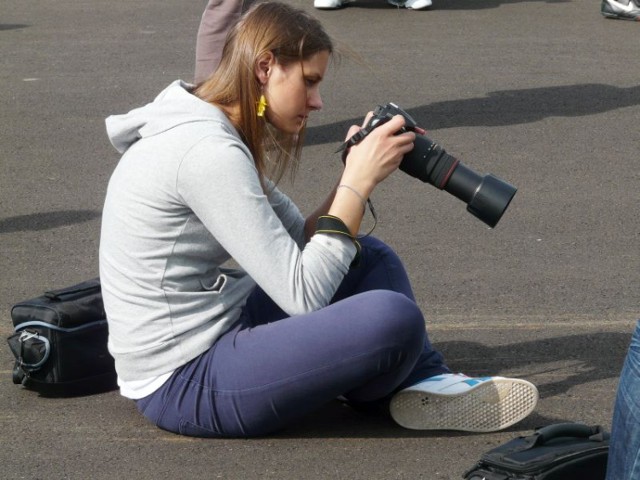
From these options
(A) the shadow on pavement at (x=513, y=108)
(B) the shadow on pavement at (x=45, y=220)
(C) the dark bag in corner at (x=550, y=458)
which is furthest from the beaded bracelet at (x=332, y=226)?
(A) the shadow on pavement at (x=513, y=108)

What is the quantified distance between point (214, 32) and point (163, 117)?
280cm

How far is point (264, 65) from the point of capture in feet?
10.2

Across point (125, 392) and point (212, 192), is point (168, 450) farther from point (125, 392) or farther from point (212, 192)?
point (212, 192)

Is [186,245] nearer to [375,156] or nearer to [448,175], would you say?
[375,156]

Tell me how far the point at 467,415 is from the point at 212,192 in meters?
0.95

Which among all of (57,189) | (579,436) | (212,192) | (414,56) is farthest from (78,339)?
(414,56)

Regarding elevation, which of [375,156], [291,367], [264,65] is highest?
[264,65]

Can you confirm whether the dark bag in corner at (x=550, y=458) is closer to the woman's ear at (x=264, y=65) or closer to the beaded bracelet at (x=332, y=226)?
the beaded bracelet at (x=332, y=226)

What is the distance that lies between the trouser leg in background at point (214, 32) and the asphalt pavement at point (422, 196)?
70 cm

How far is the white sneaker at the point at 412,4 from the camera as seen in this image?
976cm

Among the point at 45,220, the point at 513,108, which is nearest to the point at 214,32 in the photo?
the point at 45,220

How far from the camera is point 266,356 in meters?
3.01

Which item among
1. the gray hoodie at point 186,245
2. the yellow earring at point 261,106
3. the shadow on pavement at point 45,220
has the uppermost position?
the yellow earring at point 261,106

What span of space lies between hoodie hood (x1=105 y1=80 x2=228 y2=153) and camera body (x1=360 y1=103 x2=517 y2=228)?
42cm
